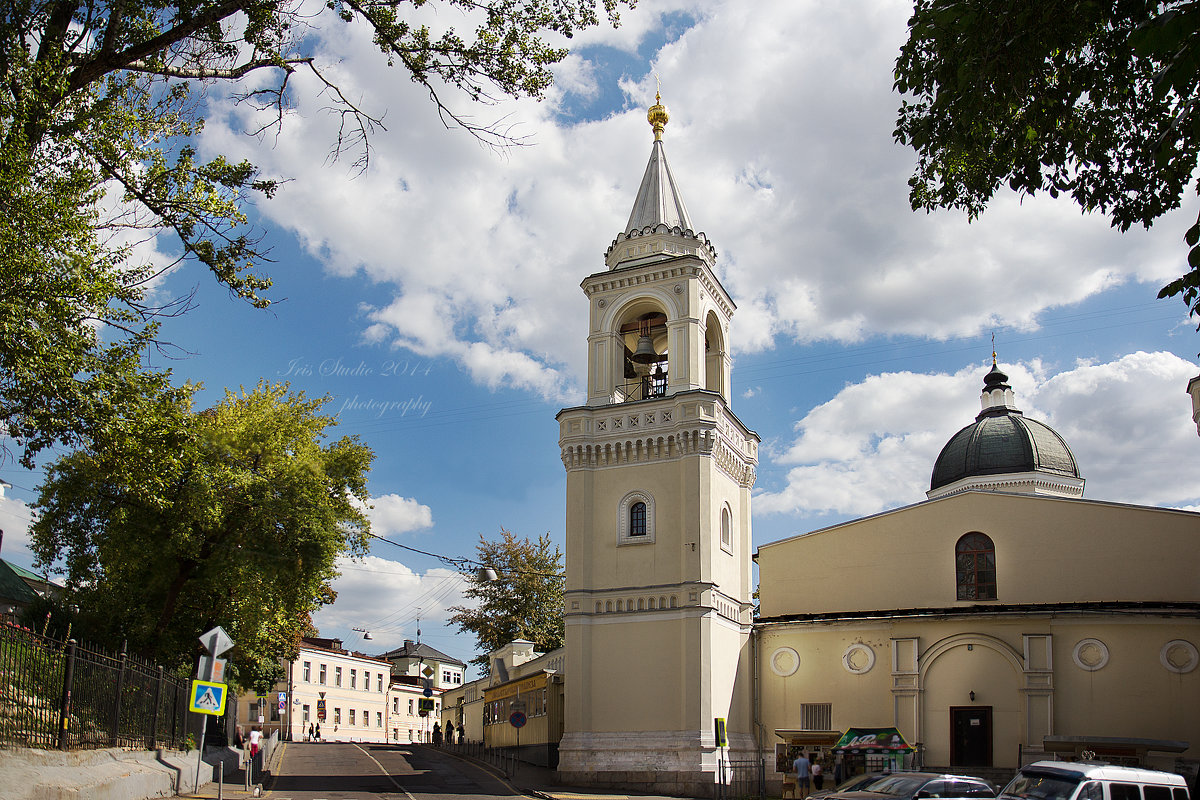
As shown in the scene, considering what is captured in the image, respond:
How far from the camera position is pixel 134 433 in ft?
48.3

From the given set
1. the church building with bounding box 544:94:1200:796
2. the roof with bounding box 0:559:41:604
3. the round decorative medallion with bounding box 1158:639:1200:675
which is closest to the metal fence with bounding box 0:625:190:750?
the church building with bounding box 544:94:1200:796

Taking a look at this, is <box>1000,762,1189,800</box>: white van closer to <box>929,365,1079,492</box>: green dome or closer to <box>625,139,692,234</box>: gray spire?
<box>625,139,692,234</box>: gray spire

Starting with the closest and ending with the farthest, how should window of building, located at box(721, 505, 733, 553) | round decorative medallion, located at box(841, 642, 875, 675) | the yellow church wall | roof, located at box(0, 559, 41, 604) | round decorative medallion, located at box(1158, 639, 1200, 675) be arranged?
round decorative medallion, located at box(1158, 639, 1200, 675) → the yellow church wall → round decorative medallion, located at box(841, 642, 875, 675) → window of building, located at box(721, 505, 733, 553) → roof, located at box(0, 559, 41, 604)

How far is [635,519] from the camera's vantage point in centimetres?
3306

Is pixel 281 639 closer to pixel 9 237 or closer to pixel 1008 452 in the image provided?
pixel 9 237

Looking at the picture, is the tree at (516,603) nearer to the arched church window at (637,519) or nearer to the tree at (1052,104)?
the arched church window at (637,519)

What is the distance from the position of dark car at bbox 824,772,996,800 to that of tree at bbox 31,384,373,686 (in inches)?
663

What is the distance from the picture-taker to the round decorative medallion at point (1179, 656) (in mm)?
28953

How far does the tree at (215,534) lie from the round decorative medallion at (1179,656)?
23686 mm

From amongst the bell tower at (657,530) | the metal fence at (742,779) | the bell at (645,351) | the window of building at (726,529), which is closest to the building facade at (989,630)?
the metal fence at (742,779)

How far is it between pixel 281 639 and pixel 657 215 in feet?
65.5

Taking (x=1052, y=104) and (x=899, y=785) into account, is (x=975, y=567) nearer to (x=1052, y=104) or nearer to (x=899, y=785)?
(x=899, y=785)

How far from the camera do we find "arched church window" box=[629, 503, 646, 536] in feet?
108

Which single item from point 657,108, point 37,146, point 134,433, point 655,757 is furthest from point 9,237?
point 657,108
